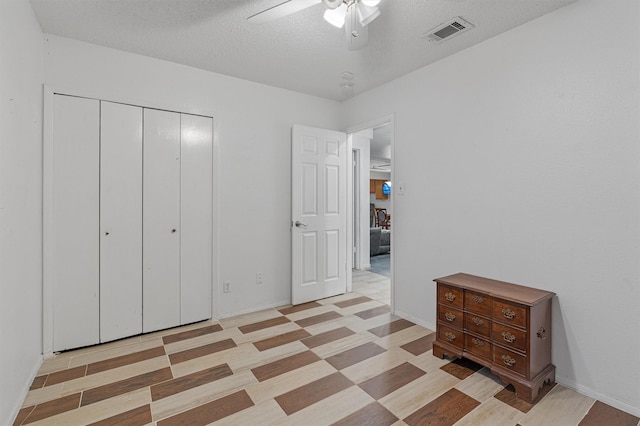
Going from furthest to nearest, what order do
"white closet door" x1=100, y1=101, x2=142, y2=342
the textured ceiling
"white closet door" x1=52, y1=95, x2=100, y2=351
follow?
"white closet door" x1=100, y1=101, x2=142, y2=342, "white closet door" x1=52, y1=95, x2=100, y2=351, the textured ceiling

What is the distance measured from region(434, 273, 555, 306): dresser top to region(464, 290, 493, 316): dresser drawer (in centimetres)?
4

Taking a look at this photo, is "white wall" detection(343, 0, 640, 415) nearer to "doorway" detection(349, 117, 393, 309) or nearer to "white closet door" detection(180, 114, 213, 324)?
"doorway" detection(349, 117, 393, 309)

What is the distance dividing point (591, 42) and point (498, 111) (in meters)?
0.64

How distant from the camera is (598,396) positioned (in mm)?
1941

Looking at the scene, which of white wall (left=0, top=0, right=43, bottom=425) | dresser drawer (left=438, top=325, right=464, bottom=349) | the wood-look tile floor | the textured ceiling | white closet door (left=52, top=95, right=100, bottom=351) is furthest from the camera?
white closet door (left=52, top=95, right=100, bottom=351)

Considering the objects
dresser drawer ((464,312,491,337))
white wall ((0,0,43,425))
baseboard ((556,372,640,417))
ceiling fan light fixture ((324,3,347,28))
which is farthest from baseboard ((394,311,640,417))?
white wall ((0,0,43,425))

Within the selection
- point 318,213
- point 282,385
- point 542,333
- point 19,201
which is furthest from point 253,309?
point 542,333

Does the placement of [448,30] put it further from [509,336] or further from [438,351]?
[438,351]

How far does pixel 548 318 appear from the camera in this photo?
2.12 meters

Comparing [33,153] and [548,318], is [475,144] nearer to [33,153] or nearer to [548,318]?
[548,318]

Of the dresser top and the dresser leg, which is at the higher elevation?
the dresser top

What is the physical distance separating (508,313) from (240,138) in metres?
2.83

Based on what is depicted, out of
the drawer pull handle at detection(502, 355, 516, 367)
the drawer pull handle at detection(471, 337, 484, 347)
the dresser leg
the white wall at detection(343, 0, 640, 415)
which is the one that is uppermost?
the white wall at detection(343, 0, 640, 415)

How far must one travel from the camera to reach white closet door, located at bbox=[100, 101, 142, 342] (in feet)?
8.67
